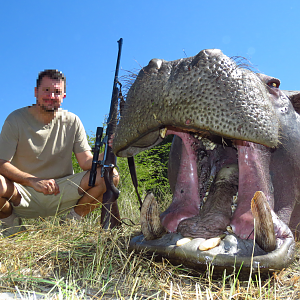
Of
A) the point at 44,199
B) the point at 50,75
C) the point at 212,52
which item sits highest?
the point at 50,75

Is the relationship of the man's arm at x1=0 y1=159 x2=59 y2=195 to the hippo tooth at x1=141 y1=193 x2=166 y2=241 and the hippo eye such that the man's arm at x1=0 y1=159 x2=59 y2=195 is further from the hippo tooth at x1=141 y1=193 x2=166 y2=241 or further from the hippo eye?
the hippo eye

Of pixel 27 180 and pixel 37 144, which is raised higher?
pixel 37 144

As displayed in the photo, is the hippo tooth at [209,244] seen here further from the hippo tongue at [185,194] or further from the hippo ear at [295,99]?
the hippo ear at [295,99]

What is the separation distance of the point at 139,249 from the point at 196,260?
1.29ft

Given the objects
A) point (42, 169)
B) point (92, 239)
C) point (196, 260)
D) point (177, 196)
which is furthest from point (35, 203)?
point (196, 260)

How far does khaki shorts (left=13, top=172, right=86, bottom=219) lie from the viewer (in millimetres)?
4016

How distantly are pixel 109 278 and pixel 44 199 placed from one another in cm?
240

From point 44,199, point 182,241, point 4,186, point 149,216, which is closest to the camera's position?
point 182,241

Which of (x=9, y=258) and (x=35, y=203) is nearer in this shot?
(x=9, y=258)

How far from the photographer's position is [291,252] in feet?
5.50

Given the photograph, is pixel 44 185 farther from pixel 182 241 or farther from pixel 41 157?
pixel 182 241

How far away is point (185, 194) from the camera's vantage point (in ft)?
6.95

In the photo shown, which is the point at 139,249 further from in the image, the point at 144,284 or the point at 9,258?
the point at 9,258

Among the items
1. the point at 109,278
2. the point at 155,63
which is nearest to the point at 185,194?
the point at 109,278
